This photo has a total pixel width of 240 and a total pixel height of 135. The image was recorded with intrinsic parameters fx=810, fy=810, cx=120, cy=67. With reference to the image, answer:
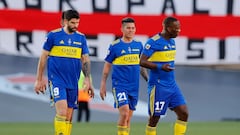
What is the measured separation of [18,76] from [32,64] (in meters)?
0.48

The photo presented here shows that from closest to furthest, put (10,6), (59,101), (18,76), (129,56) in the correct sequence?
(59,101) < (129,56) < (10,6) < (18,76)

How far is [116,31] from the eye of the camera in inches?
701

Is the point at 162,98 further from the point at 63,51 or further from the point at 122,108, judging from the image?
the point at 63,51

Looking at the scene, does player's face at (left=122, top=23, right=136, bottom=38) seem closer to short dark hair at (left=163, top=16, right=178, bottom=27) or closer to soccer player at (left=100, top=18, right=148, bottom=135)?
soccer player at (left=100, top=18, right=148, bottom=135)

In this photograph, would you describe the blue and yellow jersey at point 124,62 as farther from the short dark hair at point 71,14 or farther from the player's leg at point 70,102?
the short dark hair at point 71,14

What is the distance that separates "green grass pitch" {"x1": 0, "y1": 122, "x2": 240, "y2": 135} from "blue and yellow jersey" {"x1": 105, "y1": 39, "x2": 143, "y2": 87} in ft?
9.07

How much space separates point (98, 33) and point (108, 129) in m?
2.70

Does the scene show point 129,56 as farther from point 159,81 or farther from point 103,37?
point 103,37

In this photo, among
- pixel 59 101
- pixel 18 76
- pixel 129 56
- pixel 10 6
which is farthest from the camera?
pixel 18 76

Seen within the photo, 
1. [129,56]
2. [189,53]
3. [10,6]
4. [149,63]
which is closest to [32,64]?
[10,6]

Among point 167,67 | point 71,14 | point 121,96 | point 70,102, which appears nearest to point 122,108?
point 121,96

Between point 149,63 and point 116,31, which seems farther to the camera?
point 116,31

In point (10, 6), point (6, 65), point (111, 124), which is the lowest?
point (111, 124)

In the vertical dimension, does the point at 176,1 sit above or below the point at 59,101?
above
